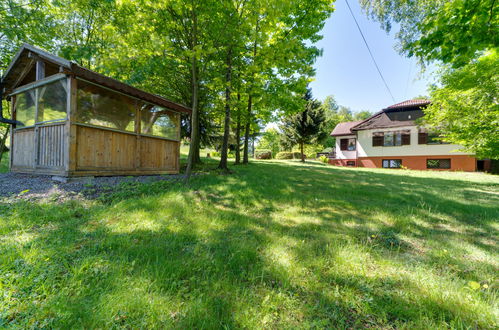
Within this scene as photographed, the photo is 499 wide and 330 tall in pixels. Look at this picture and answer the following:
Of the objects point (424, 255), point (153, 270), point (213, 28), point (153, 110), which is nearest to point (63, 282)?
point (153, 270)

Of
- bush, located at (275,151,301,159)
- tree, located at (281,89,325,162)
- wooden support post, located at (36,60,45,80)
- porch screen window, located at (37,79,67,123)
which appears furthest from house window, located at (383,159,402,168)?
wooden support post, located at (36,60,45,80)

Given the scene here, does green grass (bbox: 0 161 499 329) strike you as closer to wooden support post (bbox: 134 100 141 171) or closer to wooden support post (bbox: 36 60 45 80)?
wooden support post (bbox: 134 100 141 171)

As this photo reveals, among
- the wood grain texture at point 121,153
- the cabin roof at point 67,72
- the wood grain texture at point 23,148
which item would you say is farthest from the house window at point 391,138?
the wood grain texture at point 23,148

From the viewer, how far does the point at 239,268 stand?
191cm

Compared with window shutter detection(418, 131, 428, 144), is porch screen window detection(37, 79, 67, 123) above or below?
below

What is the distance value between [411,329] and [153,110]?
8.92 metres

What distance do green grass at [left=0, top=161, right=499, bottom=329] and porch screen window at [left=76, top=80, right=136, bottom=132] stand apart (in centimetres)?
356

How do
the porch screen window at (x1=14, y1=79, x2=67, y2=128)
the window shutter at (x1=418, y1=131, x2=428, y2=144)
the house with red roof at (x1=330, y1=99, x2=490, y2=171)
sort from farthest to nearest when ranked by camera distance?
the window shutter at (x1=418, y1=131, x2=428, y2=144)
the house with red roof at (x1=330, y1=99, x2=490, y2=171)
the porch screen window at (x1=14, y1=79, x2=67, y2=128)

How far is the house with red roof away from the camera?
17.1m

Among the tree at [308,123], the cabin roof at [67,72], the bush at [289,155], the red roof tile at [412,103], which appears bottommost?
the bush at [289,155]

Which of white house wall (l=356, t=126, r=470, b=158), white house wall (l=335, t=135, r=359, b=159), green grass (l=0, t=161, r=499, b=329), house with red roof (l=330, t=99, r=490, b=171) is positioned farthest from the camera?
white house wall (l=335, t=135, r=359, b=159)

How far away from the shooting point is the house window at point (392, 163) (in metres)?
19.5

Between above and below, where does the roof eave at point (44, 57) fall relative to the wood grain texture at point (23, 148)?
above

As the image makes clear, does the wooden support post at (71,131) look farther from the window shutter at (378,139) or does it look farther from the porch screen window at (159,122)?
the window shutter at (378,139)
